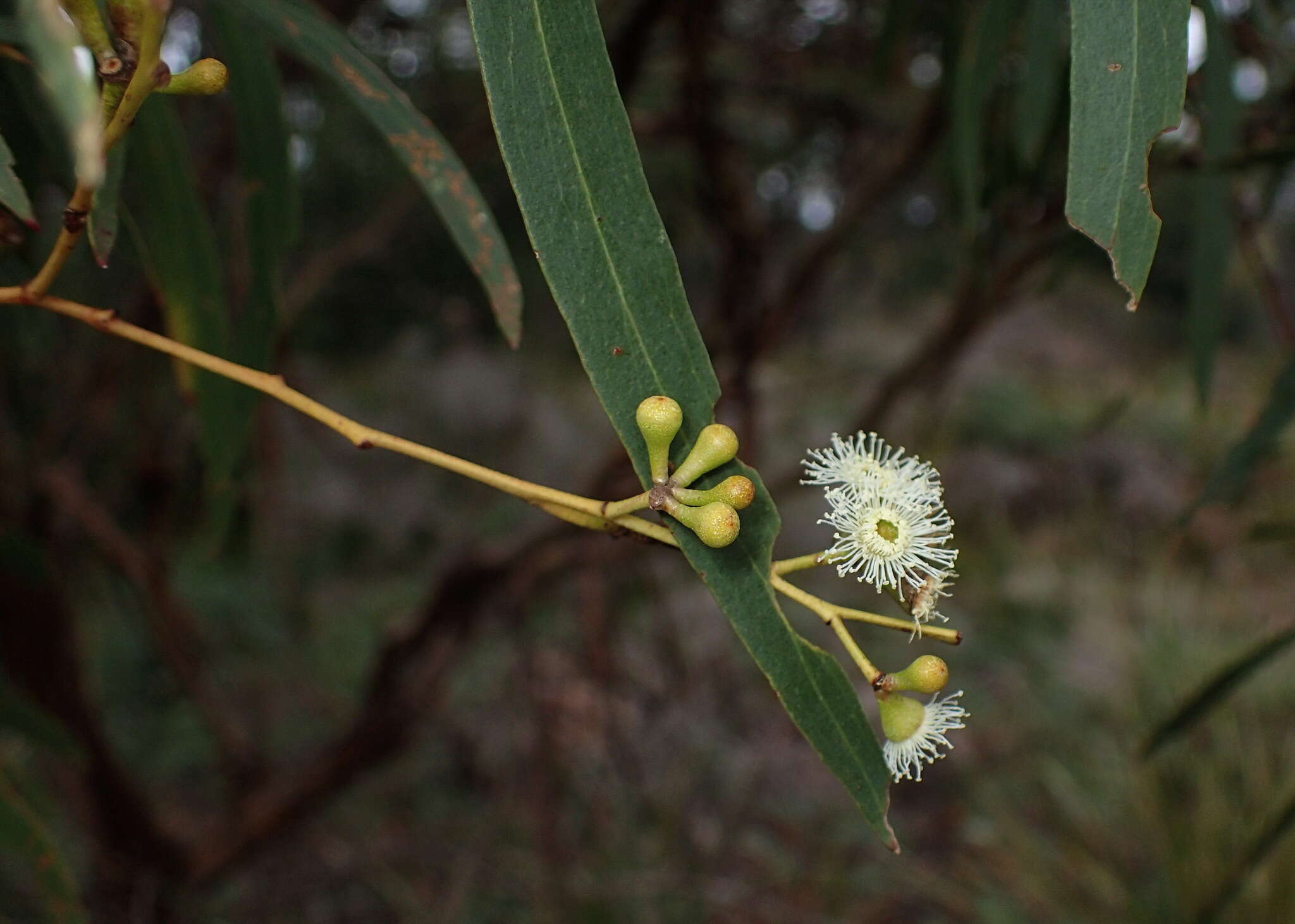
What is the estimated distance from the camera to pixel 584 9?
345mm

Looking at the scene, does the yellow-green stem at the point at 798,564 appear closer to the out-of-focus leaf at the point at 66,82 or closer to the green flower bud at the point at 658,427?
the green flower bud at the point at 658,427

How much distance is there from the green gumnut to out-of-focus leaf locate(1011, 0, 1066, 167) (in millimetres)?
404

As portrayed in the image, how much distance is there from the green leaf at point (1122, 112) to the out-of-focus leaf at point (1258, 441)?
44 centimetres

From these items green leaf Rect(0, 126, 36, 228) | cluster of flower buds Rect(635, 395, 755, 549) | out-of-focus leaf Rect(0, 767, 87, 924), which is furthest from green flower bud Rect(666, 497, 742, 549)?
out-of-focus leaf Rect(0, 767, 87, 924)

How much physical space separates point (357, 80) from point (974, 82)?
419mm

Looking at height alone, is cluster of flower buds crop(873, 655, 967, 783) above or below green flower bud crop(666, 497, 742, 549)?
below

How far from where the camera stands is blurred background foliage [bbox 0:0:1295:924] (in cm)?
99

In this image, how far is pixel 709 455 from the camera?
32 cm

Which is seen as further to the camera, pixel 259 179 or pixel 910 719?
pixel 259 179

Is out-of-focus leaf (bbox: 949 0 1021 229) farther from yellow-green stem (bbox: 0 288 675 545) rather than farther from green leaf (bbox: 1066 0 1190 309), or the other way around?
yellow-green stem (bbox: 0 288 675 545)

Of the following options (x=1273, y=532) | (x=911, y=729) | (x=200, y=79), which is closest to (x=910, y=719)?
(x=911, y=729)

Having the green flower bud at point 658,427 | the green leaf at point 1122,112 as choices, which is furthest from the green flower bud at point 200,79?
the green leaf at point 1122,112

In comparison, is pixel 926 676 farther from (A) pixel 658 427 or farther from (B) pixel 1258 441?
(B) pixel 1258 441

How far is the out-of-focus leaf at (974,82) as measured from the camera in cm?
64
